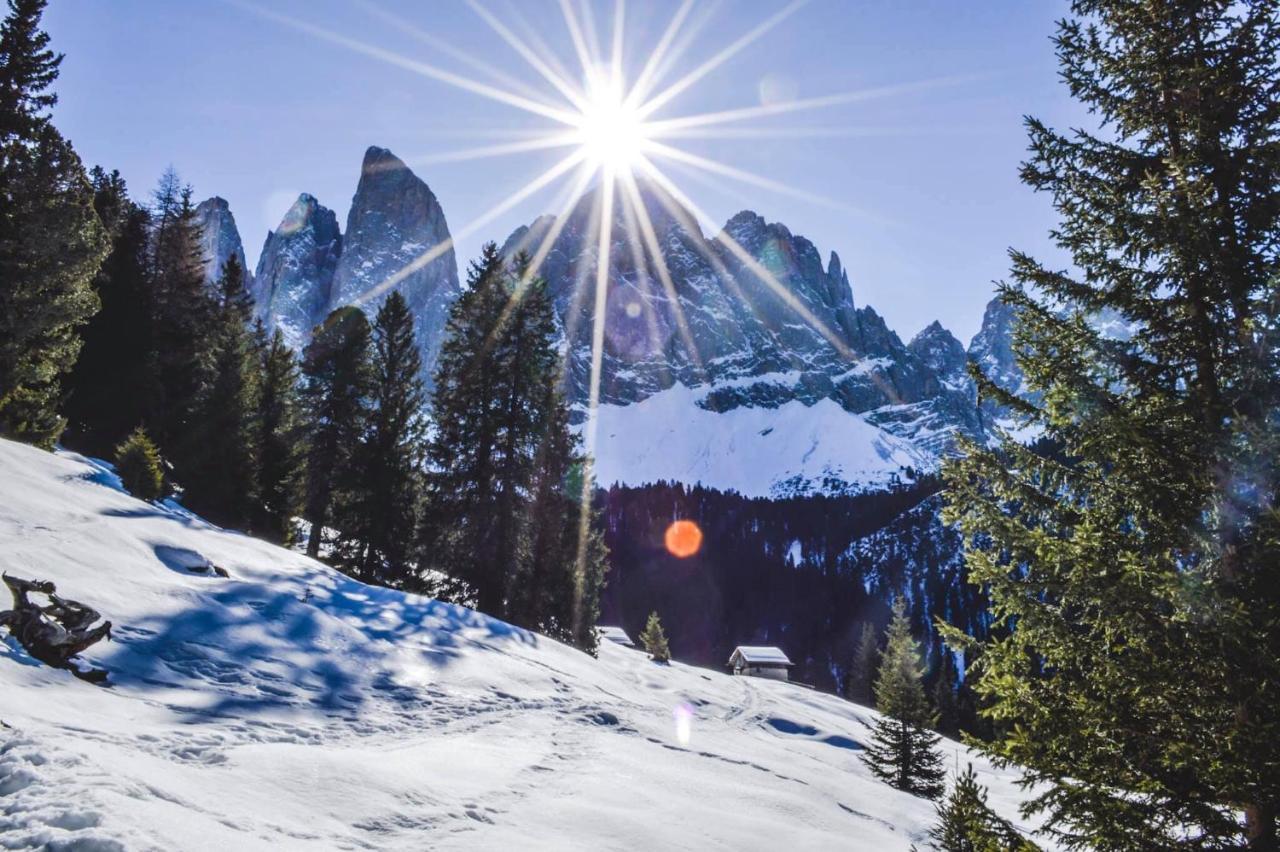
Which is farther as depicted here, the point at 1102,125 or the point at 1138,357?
the point at 1102,125

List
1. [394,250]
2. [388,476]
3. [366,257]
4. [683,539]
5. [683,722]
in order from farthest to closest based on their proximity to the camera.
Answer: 1. [394,250]
2. [366,257]
3. [683,539]
4. [388,476]
5. [683,722]

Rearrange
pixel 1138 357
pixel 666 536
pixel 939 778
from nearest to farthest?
pixel 1138 357, pixel 939 778, pixel 666 536

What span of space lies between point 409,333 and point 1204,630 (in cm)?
2716

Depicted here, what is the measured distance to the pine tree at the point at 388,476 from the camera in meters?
24.9

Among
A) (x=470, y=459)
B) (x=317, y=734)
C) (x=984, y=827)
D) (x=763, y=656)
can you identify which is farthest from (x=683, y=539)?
(x=317, y=734)

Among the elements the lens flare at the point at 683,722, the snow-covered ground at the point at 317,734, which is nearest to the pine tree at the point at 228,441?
the snow-covered ground at the point at 317,734

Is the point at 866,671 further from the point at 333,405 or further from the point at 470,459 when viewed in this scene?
the point at 333,405

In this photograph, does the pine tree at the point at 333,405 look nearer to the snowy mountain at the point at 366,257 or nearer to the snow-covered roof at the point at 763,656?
the snow-covered roof at the point at 763,656

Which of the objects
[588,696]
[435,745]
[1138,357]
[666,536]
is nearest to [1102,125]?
[1138,357]

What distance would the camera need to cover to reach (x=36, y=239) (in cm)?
1995

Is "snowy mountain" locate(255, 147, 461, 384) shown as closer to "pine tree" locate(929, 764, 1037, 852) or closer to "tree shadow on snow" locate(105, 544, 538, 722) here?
"tree shadow on snow" locate(105, 544, 538, 722)

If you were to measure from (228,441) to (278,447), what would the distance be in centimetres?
442

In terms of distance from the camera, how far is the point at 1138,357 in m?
6.58

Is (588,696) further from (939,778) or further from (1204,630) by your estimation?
(939,778)
